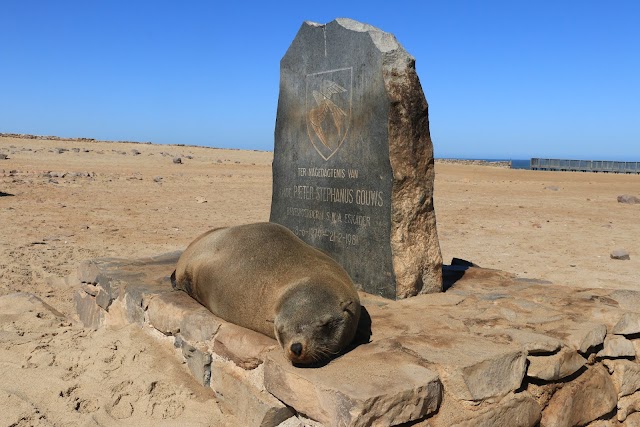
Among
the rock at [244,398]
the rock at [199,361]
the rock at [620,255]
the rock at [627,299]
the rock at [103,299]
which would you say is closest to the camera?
the rock at [244,398]

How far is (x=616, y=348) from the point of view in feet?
15.1

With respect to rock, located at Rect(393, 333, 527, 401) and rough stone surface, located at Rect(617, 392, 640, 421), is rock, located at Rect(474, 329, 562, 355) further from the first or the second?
rough stone surface, located at Rect(617, 392, 640, 421)

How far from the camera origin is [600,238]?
11.6m

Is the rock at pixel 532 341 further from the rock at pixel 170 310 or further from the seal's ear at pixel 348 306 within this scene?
the rock at pixel 170 310

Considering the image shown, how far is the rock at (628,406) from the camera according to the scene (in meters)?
4.67

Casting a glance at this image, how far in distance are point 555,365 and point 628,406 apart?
1.14 m

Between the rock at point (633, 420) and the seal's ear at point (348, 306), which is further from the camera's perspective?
the rock at point (633, 420)

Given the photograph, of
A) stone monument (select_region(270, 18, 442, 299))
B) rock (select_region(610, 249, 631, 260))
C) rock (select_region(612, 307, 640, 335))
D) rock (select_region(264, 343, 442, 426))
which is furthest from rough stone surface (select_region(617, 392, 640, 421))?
rock (select_region(610, 249, 631, 260))

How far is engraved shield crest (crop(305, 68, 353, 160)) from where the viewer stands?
5.70 meters

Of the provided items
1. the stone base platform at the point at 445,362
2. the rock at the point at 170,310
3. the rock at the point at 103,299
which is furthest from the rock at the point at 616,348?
the rock at the point at 103,299

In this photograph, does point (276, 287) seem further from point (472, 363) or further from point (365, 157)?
point (365, 157)

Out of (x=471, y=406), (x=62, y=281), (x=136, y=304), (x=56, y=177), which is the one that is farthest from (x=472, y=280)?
(x=56, y=177)

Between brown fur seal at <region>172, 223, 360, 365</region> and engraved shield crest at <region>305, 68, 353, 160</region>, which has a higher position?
engraved shield crest at <region>305, 68, 353, 160</region>

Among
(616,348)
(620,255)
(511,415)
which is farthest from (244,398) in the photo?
(620,255)
